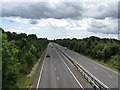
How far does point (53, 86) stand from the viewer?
18.9 metres

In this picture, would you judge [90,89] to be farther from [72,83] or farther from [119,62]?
[119,62]

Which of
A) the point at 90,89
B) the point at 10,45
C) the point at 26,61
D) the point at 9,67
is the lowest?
the point at 90,89

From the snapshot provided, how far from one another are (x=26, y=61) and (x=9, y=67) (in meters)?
16.8

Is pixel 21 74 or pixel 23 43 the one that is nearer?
pixel 21 74

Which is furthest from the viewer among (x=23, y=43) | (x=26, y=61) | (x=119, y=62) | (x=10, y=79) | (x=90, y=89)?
(x=23, y=43)

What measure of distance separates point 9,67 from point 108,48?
38080 millimetres

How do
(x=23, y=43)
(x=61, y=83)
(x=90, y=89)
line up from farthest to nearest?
(x=23, y=43), (x=61, y=83), (x=90, y=89)

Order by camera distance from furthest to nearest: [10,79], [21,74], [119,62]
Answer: [119,62] < [21,74] < [10,79]

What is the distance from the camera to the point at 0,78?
39.7 feet

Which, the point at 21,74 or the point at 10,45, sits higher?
the point at 10,45

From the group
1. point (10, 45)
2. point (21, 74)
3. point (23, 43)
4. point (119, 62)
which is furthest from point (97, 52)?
point (10, 45)

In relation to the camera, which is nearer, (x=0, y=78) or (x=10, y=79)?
(x=0, y=78)

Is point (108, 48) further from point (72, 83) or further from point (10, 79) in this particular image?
point (10, 79)

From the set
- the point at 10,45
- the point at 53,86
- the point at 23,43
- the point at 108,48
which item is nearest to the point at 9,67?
the point at 10,45
